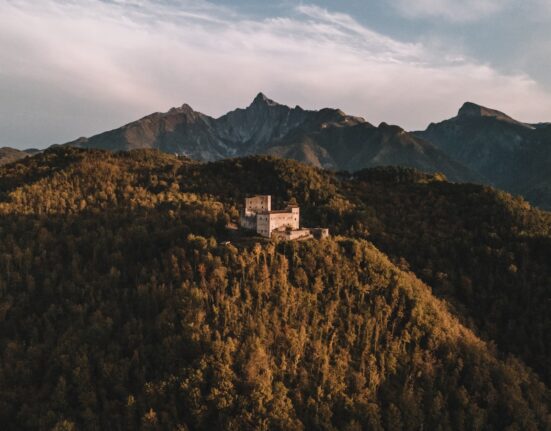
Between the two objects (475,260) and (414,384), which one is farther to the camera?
(475,260)

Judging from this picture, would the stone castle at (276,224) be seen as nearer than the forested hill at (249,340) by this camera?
No

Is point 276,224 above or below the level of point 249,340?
above

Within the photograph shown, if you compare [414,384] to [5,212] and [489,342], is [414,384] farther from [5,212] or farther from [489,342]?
[5,212]

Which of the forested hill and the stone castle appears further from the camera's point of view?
the stone castle

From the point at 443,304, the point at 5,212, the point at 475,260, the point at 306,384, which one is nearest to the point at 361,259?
the point at 443,304

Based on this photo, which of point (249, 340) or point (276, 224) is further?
point (276, 224)

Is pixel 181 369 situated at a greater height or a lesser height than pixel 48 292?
lesser

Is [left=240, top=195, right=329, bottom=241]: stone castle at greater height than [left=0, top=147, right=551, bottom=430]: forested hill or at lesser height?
greater

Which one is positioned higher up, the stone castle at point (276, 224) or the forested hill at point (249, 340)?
the stone castle at point (276, 224)
